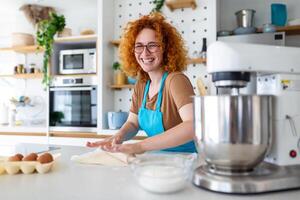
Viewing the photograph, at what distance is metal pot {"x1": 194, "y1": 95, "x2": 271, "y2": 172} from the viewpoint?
723 millimetres

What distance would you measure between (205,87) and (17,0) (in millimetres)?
2524

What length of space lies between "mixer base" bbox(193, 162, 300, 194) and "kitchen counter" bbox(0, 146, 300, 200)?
1 centimetres

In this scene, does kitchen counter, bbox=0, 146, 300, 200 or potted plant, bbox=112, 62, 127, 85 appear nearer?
kitchen counter, bbox=0, 146, 300, 200

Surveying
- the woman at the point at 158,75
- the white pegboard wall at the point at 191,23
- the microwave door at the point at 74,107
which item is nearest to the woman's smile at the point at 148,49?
the woman at the point at 158,75

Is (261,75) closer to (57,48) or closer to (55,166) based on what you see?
(55,166)

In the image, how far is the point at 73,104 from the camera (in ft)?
10.1

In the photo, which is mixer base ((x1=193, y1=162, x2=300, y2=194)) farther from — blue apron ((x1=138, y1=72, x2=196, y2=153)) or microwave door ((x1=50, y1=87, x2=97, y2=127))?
microwave door ((x1=50, y1=87, x2=97, y2=127))

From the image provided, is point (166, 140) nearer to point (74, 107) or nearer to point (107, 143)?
point (107, 143)

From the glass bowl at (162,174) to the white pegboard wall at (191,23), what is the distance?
2.11 meters

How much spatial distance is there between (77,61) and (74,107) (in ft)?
1.65

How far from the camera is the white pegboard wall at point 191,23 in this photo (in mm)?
2830

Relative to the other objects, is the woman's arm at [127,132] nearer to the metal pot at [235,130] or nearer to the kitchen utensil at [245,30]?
the metal pot at [235,130]

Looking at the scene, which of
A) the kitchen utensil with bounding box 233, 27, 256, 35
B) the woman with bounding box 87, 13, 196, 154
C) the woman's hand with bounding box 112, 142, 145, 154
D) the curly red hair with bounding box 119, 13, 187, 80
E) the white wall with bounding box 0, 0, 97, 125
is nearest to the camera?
the woman's hand with bounding box 112, 142, 145, 154

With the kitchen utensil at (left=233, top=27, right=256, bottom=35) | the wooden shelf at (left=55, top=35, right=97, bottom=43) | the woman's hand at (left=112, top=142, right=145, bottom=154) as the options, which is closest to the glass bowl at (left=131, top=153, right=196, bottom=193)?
the woman's hand at (left=112, top=142, right=145, bottom=154)
